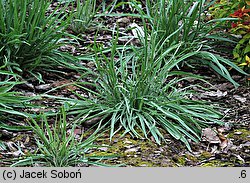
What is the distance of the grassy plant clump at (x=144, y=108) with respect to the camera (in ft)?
14.5

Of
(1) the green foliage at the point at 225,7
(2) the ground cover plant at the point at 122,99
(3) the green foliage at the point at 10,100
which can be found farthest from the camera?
(1) the green foliage at the point at 225,7

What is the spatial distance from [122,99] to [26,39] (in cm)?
110

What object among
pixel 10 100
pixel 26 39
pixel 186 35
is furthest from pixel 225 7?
pixel 10 100

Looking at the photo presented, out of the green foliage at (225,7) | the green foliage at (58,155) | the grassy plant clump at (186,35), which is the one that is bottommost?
the green foliage at (58,155)

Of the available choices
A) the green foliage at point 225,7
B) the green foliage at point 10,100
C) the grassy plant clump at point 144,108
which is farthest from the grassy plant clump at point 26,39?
the green foliage at point 225,7

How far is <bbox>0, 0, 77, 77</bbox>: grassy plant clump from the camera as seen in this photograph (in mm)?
4930

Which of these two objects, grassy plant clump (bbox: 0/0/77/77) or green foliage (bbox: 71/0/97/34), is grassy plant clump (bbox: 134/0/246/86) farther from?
grassy plant clump (bbox: 0/0/77/77)

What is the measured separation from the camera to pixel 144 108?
14.9 ft

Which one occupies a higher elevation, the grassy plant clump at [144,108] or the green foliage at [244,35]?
the green foliage at [244,35]

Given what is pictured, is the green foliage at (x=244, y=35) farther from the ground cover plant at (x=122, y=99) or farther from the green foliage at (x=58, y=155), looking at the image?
the green foliage at (x=58, y=155)

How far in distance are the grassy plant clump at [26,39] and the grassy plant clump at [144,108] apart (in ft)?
2.18

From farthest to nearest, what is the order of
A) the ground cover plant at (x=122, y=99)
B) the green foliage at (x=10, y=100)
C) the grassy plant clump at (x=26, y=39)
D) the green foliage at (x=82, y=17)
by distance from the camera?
the green foliage at (x=82, y=17) → the grassy plant clump at (x=26, y=39) → the green foliage at (x=10, y=100) → the ground cover plant at (x=122, y=99)

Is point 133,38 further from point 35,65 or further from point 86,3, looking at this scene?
point 35,65

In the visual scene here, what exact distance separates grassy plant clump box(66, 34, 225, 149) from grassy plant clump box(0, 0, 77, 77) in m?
0.66
